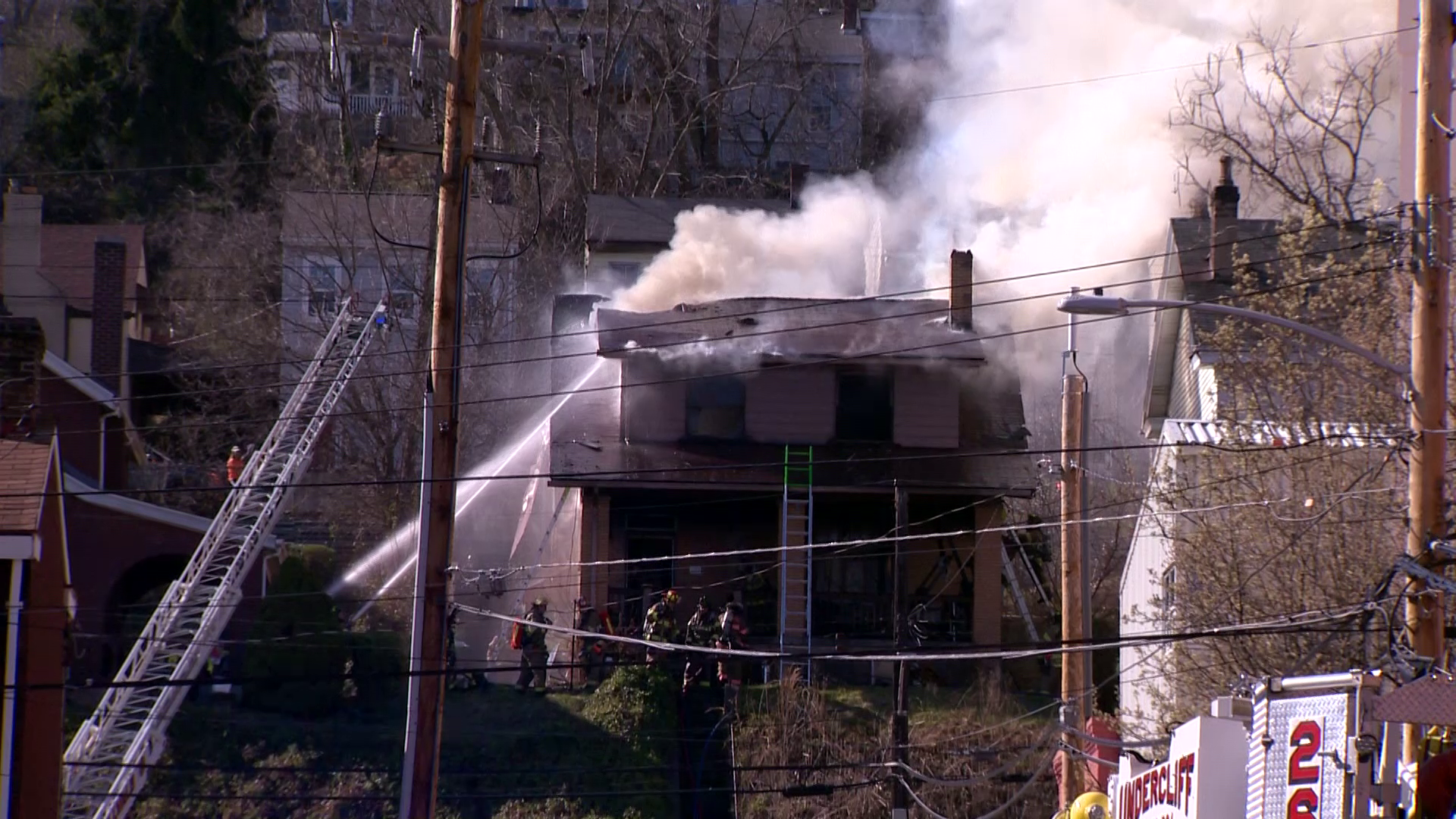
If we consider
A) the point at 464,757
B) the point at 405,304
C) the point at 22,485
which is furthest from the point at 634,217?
the point at 22,485

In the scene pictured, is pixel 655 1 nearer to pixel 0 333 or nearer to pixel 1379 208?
pixel 1379 208

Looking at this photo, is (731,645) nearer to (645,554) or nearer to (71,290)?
(645,554)

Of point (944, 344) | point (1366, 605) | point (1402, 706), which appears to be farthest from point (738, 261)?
point (1402, 706)

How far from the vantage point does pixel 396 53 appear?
157 ft

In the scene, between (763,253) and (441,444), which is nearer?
(441,444)

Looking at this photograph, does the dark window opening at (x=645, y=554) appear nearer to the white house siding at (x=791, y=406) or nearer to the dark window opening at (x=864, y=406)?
the white house siding at (x=791, y=406)

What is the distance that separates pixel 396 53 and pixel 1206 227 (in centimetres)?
2610

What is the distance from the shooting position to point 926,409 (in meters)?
32.2

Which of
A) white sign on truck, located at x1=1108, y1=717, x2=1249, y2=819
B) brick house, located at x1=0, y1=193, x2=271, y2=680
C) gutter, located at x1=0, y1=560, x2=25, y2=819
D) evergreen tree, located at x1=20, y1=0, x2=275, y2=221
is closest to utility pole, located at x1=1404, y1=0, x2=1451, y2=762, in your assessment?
white sign on truck, located at x1=1108, y1=717, x2=1249, y2=819

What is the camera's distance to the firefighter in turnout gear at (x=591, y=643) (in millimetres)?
27922

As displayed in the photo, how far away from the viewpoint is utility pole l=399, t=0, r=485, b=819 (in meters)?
15.5

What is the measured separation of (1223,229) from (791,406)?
342 inches

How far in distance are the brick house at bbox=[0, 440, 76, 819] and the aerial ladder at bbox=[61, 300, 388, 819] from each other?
93.3 inches

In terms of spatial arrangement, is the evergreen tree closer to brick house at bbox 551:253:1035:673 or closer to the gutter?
brick house at bbox 551:253:1035:673
